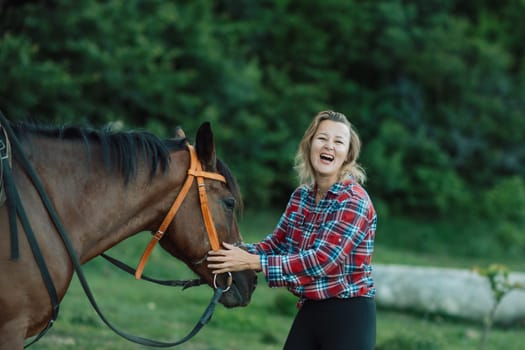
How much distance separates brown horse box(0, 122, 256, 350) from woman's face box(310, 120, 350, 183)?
0.42m

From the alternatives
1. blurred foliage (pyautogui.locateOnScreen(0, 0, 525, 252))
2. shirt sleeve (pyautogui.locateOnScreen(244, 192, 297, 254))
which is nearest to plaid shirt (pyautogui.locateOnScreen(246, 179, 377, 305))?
shirt sleeve (pyautogui.locateOnScreen(244, 192, 297, 254))

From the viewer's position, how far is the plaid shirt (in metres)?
2.98

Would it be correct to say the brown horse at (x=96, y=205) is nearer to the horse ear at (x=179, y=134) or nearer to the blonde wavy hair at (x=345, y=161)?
the horse ear at (x=179, y=134)

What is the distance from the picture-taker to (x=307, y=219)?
3238 millimetres

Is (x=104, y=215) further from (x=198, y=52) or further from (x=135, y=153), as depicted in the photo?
(x=198, y=52)

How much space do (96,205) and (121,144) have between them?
29 cm

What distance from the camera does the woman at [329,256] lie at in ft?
9.87

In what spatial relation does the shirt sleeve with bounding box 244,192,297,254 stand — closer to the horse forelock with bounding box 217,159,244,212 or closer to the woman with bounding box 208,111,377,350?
the woman with bounding box 208,111,377,350

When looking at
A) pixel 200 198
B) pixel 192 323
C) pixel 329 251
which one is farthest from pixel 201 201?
pixel 192 323

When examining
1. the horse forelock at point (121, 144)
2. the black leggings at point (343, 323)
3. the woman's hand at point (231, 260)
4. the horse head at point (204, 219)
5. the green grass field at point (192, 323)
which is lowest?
the green grass field at point (192, 323)

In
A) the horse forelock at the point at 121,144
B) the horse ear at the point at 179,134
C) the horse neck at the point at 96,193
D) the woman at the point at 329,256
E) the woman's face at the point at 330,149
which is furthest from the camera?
the horse ear at the point at 179,134

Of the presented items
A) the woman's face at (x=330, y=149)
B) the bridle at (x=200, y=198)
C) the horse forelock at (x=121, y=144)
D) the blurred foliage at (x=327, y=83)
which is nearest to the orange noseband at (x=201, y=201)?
the bridle at (x=200, y=198)

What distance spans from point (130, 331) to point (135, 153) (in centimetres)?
403

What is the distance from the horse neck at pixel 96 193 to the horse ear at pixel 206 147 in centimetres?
8
